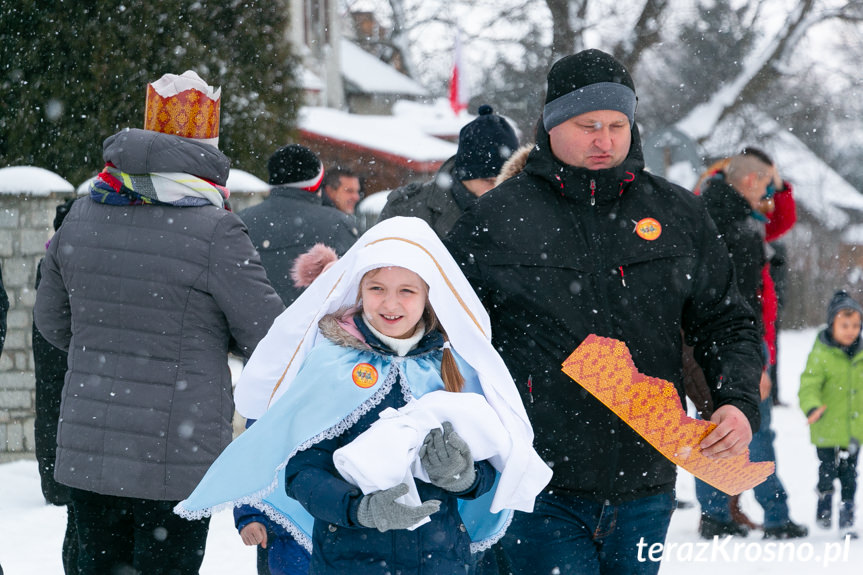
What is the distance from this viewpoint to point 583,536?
3.21m

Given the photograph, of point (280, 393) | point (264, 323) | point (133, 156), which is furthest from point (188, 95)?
point (280, 393)

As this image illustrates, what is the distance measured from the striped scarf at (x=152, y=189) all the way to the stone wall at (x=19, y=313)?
498 centimetres

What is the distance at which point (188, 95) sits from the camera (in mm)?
3834

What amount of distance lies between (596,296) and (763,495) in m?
3.71

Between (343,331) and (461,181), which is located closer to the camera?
(343,331)

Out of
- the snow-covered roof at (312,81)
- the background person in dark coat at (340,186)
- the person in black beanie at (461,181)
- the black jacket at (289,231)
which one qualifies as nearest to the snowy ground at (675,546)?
the black jacket at (289,231)

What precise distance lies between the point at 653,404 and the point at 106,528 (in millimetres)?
1755

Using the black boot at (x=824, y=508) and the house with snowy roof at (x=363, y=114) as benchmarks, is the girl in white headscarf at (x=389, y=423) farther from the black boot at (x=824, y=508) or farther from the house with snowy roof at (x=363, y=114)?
the house with snowy roof at (x=363, y=114)

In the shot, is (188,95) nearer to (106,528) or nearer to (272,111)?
(106,528)

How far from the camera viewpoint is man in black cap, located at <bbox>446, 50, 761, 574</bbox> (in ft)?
10.5

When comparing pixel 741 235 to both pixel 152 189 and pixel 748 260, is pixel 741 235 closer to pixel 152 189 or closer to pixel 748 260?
pixel 748 260

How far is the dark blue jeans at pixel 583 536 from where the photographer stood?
3.19 meters

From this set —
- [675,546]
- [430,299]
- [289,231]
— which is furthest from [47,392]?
[430,299]

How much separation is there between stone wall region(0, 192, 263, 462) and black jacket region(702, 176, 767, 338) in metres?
4.77
